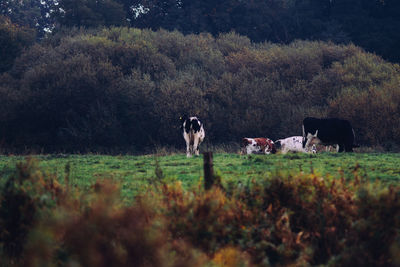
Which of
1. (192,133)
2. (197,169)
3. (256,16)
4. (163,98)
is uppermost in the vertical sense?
(256,16)

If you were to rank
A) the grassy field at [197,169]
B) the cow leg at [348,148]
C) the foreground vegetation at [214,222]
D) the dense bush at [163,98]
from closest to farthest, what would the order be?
the foreground vegetation at [214,222] → the grassy field at [197,169] → the cow leg at [348,148] → the dense bush at [163,98]

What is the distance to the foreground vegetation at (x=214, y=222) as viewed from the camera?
615cm

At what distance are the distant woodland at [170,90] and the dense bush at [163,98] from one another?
2.5 inches

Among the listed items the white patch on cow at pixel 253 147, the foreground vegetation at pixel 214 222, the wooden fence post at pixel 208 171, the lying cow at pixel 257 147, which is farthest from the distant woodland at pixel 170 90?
the wooden fence post at pixel 208 171

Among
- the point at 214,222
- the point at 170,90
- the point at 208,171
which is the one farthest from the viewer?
the point at 170,90

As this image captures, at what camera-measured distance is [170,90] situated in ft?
99.2

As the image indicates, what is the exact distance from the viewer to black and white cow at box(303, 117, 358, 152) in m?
20.8

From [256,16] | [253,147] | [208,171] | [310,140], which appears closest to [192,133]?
[253,147]

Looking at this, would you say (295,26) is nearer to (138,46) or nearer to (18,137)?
(138,46)

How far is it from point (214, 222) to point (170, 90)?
76.3 ft

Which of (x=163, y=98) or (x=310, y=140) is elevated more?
(x=163, y=98)

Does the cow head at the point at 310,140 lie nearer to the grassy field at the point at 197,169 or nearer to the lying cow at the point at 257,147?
the lying cow at the point at 257,147

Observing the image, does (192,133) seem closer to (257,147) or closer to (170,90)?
(257,147)

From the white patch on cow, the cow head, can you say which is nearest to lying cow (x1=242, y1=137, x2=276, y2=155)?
the white patch on cow
